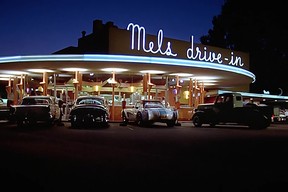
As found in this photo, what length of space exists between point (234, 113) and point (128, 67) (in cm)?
979

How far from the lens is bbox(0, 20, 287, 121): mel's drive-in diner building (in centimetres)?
2620

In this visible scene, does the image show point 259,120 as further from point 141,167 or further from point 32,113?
point 141,167

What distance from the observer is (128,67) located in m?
28.5

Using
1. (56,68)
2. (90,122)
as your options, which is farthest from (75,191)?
(56,68)

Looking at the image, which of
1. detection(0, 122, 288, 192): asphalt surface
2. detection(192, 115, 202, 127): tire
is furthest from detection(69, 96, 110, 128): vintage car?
detection(0, 122, 288, 192): asphalt surface

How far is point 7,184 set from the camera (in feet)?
20.8

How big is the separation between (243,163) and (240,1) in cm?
3327

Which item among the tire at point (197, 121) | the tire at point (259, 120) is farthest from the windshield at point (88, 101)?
the tire at point (259, 120)

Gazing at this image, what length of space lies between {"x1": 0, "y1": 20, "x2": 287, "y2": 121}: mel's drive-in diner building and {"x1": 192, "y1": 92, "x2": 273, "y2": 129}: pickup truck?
5.09 metres

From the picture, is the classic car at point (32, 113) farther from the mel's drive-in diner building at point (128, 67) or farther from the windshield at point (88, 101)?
the mel's drive-in diner building at point (128, 67)

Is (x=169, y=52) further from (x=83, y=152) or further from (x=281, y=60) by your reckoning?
(x=281, y=60)

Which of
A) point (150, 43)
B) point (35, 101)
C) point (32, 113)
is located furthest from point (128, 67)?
point (32, 113)

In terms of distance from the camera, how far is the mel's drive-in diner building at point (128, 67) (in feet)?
86.0

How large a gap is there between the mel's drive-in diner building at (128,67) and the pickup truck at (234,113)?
509 centimetres
